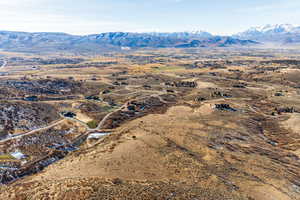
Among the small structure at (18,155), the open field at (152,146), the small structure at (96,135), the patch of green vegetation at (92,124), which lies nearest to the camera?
the open field at (152,146)

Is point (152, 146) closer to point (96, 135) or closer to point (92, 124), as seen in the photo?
point (96, 135)

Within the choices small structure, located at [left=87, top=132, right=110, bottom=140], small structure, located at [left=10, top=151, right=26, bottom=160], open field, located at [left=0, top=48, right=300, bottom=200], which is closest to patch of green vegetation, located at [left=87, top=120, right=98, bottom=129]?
open field, located at [left=0, top=48, right=300, bottom=200]

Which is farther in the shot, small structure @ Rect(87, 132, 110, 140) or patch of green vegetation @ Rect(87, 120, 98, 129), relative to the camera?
patch of green vegetation @ Rect(87, 120, 98, 129)

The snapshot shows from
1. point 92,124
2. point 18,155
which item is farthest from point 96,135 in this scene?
point 18,155

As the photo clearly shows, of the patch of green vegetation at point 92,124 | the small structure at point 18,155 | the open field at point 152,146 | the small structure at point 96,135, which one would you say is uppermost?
the open field at point 152,146

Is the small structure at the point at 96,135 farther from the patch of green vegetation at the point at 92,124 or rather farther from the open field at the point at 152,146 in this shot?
the patch of green vegetation at the point at 92,124

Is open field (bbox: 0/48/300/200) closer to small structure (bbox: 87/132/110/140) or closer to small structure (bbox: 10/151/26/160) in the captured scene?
small structure (bbox: 10/151/26/160)

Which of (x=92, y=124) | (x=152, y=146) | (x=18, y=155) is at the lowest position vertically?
(x=18, y=155)

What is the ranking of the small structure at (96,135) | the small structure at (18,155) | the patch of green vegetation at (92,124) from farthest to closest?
the patch of green vegetation at (92,124)
the small structure at (96,135)
the small structure at (18,155)

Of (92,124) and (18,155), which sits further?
(92,124)

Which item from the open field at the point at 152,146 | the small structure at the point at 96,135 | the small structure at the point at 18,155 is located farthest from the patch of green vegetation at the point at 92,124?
the small structure at the point at 18,155

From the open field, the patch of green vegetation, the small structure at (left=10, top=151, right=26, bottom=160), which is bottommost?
the small structure at (left=10, top=151, right=26, bottom=160)

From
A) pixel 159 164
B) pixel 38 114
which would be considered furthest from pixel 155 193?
pixel 38 114
